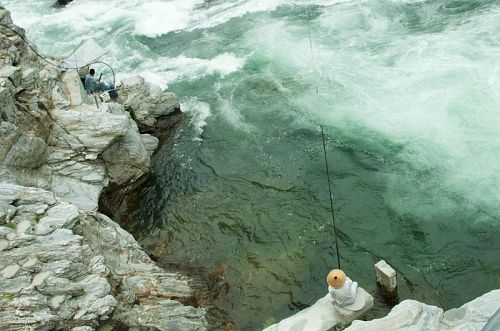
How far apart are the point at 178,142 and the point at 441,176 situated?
24.4ft

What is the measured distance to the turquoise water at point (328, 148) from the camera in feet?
34.2

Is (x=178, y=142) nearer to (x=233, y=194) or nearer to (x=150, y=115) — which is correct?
(x=150, y=115)

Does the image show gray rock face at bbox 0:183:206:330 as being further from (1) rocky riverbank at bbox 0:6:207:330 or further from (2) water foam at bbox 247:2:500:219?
(2) water foam at bbox 247:2:500:219

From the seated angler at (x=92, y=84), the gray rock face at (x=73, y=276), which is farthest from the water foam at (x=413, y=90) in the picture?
the seated angler at (x=92, y=84)

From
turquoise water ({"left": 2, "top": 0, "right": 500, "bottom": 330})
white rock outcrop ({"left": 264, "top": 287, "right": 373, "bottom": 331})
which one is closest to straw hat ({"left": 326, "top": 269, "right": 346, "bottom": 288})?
white rock outcrop ({"left": 264, "top": 287, "right": 373, "bottom": 331})

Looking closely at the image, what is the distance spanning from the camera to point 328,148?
13625mm

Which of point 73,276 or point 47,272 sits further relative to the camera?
point 73,276

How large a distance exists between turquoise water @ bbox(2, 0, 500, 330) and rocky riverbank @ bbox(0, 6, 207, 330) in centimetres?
110

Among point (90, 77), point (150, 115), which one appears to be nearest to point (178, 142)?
point (150, 115)

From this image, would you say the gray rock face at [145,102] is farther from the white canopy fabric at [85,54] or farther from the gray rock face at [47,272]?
the gray rock face at [47,272]

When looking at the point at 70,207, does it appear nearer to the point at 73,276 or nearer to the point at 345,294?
the point at 73,276

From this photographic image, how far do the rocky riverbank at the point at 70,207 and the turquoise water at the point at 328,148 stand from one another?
1.10m

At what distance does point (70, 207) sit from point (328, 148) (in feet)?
23.4

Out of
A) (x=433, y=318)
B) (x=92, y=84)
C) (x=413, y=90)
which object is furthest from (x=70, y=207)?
(x=413, y=90)
